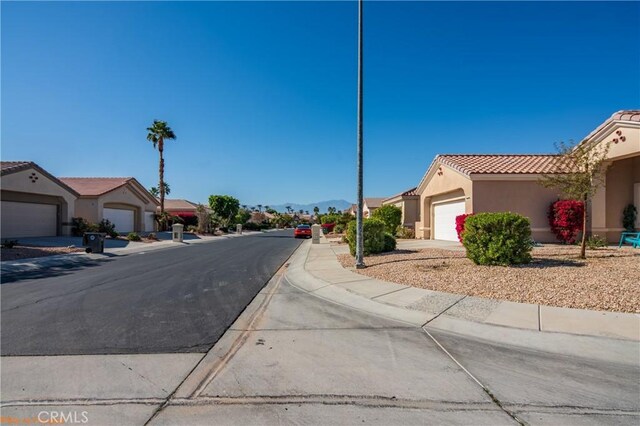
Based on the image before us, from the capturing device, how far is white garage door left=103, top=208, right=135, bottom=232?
33219 mm

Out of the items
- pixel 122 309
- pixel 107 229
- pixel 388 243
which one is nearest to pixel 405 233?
pixel 388 243

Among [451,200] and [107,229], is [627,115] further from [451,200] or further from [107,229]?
[107,229]

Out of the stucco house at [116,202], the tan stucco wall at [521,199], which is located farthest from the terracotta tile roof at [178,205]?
the tan stucco wall at [521,199]

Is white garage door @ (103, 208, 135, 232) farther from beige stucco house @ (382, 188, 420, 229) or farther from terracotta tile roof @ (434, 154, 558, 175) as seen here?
terracotta tile roof @ (434, 154, 558, 175)

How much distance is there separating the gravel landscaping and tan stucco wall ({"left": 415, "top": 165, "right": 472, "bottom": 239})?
6.16 metres

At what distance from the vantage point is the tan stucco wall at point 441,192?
56.4 ft

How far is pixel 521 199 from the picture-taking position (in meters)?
16.0

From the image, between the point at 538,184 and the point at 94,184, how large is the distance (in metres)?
38.2

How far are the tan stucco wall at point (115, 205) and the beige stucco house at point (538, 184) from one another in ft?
97.9

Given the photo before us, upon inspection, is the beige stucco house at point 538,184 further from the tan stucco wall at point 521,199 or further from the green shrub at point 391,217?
the green shrub at point 391,217

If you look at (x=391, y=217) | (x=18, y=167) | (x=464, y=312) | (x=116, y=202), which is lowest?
(x=464, y=312)

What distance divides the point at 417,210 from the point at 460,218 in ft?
37.0

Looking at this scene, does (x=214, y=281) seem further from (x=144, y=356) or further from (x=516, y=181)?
(x=516, y=181)

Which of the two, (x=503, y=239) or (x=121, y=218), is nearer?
(x=503, y=239)
